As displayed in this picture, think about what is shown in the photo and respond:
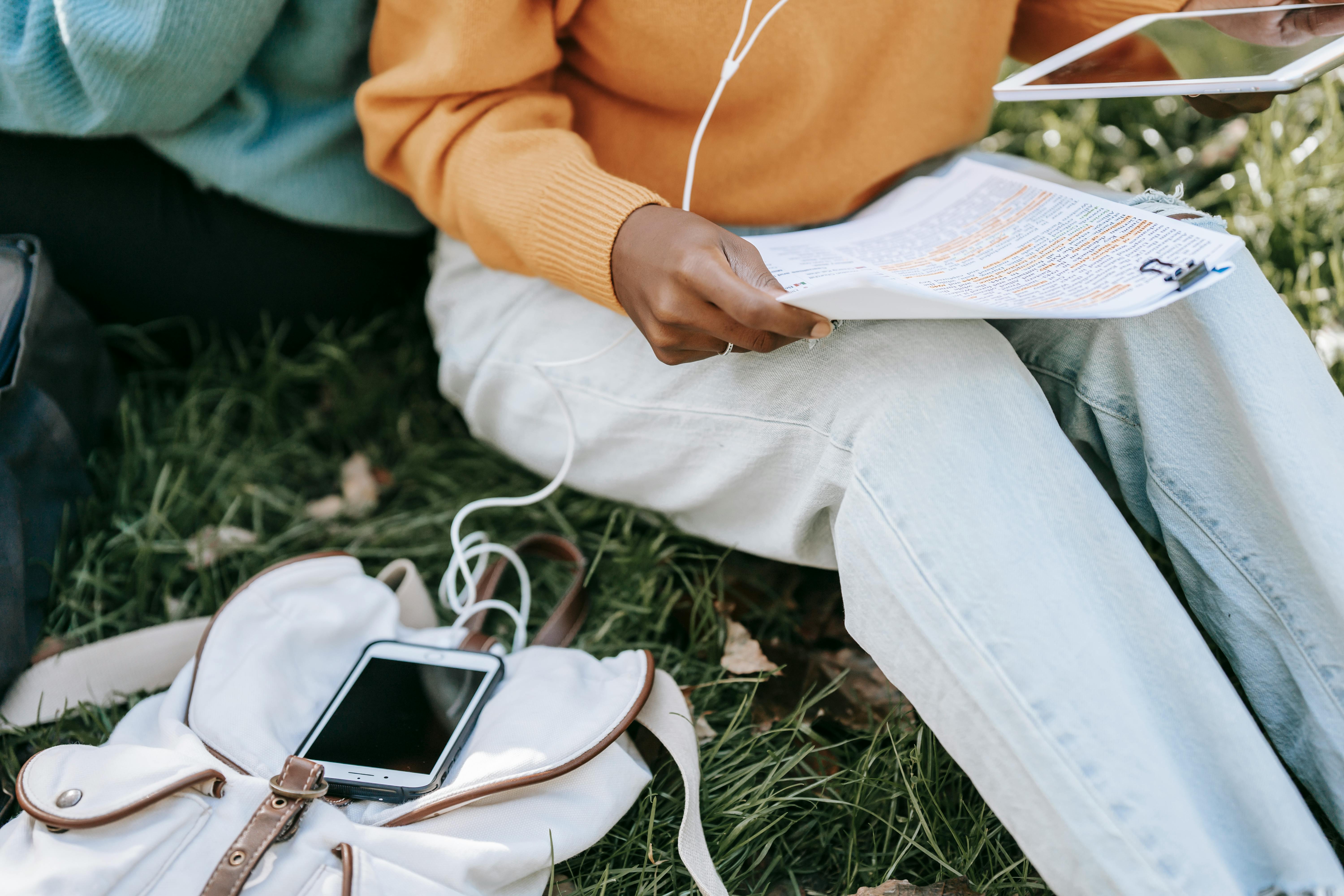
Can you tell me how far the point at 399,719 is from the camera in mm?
1104

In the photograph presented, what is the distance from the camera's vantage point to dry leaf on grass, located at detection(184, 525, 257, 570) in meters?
1.52

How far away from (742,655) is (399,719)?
51cm

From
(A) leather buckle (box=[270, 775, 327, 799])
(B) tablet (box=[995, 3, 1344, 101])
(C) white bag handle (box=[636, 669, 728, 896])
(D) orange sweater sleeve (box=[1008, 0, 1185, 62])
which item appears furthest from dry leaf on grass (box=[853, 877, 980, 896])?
(D) orange sweater sleeve (box=[1008, 0, 1185, 62])

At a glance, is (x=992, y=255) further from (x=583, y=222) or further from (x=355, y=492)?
(x=355, y=492)

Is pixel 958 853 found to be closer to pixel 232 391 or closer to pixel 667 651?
pixel 667 651

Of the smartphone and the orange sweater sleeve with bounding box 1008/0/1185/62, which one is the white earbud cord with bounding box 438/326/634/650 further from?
the orange sweater sleeve with bounding box 1008/0/1185/62

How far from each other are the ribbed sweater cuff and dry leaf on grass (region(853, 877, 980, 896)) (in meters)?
0.77

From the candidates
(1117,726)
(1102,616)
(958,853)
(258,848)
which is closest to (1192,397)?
(1102,616)

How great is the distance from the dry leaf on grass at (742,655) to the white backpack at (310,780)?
197 mm

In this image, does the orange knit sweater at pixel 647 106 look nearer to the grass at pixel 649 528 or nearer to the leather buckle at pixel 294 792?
the grass at pixel 649 528

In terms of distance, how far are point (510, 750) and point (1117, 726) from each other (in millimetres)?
633

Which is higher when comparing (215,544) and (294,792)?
(294,792)

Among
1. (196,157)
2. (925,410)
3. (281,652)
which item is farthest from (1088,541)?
(196,157)

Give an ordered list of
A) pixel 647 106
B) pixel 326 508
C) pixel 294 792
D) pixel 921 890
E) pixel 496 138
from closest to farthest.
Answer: pixel 294 792 < pixel 921 890 < pixel 496 138 < pixel 647 106 < pixel 326 508
